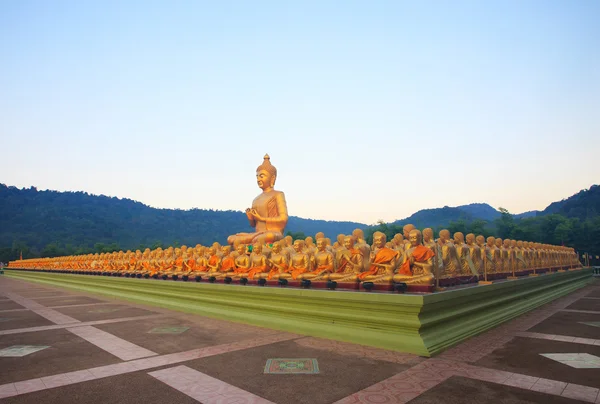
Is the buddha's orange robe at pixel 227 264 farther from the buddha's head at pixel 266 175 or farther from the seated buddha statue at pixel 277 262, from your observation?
the buddha's head at pixel 266 175

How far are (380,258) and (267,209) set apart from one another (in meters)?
9.48

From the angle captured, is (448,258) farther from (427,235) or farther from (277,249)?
(277,249)

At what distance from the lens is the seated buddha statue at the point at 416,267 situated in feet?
20.1

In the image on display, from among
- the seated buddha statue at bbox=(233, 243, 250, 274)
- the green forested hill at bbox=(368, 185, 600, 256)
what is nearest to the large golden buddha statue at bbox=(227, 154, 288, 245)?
the seated buddha statue at bbox=(233, 243, 250, 274)

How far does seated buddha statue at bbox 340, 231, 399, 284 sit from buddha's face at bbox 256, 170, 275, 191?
32.1ft

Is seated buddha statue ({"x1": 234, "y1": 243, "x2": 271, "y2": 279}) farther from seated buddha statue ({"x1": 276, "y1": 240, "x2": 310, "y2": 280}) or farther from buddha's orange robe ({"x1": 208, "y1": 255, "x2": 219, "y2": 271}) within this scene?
buddha's orange robe ({"x1": 208, "y1": 255, "x2": 219, "y2": 271})

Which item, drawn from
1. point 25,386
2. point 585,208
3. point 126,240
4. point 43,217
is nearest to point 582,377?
point 25,386

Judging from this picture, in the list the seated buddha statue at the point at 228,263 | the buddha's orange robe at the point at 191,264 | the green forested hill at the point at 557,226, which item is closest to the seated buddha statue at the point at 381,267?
the seated buddha statue at the point at 228,263

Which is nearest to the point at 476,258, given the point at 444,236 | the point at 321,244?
the point at 444,236

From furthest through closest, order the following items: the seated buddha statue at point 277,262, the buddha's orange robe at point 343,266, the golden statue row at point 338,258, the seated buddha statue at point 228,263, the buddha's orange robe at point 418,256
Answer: the seated buddha statue at point 228,263 → the seated buddha statue at point 277,262 → the buddha's orange robe at point 343,266 → the golden statue row at point 338,258 → the buddha's orange robe at point 418,256

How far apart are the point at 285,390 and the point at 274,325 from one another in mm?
3565

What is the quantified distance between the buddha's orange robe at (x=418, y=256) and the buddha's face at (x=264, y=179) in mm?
10549

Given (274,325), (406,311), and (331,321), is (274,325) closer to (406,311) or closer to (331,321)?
(331,321)

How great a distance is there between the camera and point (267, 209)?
52.6 feet
